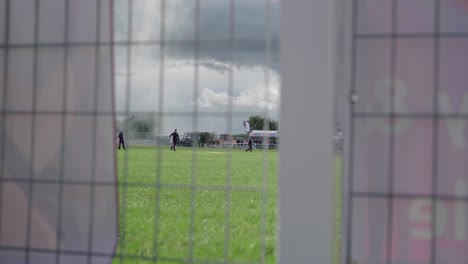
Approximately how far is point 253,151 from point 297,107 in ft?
39.8

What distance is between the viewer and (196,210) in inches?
275

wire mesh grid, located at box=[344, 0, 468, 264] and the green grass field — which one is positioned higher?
wire mesh grid, located at box=[344, 0, 468, 264]

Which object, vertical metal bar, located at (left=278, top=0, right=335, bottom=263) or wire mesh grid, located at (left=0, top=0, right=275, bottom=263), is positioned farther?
wire mesh grid, located at (left=0, top=0, right=275, bottom=263)

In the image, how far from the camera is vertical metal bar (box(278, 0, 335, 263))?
1565 mm

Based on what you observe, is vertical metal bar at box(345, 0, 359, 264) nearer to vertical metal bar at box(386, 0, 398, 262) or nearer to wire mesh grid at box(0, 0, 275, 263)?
vertical metal bar at box(386, 0, 398, 262)

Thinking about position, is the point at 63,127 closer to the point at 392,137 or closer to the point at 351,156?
the point at 351,156

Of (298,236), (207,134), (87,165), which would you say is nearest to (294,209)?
(298,236)

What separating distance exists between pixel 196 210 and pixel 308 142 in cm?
554

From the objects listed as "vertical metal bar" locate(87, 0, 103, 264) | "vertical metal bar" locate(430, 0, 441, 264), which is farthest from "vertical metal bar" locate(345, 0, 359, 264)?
"vertical metal bar" locate(87, 0, 103, 264)

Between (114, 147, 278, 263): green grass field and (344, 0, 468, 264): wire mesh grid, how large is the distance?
34cm

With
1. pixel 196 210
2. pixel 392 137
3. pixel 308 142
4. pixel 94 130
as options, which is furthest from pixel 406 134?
pixel 196 210

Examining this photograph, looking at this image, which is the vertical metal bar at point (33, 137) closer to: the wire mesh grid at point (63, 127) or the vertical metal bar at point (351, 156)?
the wire mesh grid at point (63, 127)

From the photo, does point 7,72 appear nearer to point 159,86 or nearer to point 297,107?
point 159,86

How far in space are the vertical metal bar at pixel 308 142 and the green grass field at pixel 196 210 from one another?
17 cm
